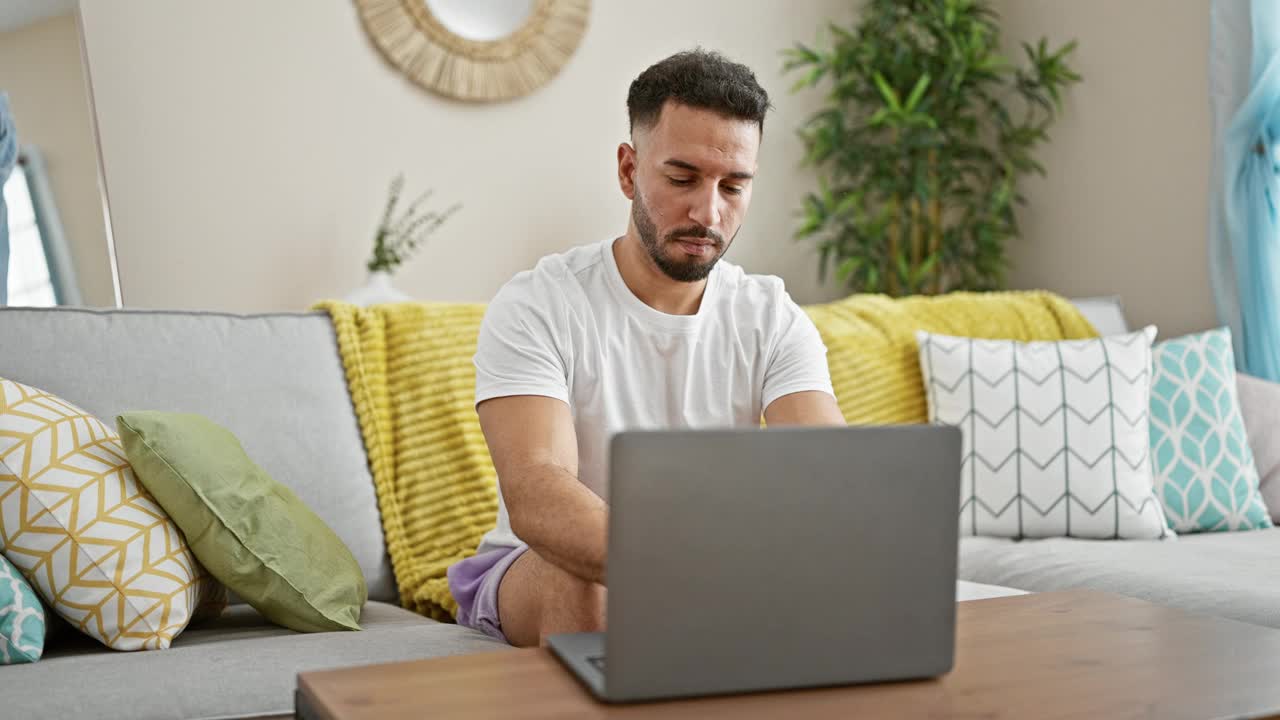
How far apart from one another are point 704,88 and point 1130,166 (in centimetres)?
198

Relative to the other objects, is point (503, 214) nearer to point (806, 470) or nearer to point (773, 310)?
point (773, 310)

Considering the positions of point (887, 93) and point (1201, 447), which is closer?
point (1201, 447)

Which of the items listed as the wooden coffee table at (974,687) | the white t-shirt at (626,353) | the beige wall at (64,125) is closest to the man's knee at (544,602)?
the white t-shirt at (626,353)

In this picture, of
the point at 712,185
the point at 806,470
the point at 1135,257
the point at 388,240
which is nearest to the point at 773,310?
the point at 712,185

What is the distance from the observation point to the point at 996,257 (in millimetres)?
3367

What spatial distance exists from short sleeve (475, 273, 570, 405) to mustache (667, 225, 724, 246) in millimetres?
177

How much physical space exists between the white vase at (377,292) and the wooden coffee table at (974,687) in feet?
6.09

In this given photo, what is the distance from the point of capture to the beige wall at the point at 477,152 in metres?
2.76

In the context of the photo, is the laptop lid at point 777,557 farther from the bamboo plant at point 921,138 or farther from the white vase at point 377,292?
the bamboo plant at point 921,138

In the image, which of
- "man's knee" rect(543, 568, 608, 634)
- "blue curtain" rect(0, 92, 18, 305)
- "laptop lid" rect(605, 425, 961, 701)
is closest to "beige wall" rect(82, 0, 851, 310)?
"blue curtain" rect(0, 92, 18, 305)

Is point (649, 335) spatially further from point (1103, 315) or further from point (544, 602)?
point (1103, 315)

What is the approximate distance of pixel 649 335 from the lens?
1.62m

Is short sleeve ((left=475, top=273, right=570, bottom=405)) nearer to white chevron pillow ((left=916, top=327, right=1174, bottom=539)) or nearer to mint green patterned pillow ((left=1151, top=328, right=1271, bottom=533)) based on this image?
white chevron pillow ((left=916, top=327, right=1174, bottom=539))

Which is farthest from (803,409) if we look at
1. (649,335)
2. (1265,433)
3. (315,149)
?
(315,149)
